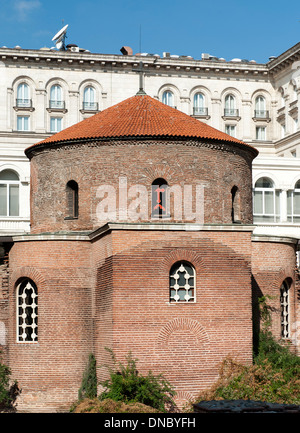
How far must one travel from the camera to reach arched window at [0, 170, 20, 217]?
5472cm

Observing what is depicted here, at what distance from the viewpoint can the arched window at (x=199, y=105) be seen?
71.9 metres

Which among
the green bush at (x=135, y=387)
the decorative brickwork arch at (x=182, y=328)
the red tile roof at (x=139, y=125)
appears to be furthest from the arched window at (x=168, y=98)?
the green bush at (x=135, y=387)

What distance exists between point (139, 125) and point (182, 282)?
22.0 ft

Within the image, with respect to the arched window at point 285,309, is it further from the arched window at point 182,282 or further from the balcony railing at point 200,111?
the balcony railing at point 200,111

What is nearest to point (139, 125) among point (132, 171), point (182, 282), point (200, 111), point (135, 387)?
point (132, 171)

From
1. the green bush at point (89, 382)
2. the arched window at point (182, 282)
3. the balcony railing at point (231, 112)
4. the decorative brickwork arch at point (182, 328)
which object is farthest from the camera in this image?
the balcony railing at point (231, 112)

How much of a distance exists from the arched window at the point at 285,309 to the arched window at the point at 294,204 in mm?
28862

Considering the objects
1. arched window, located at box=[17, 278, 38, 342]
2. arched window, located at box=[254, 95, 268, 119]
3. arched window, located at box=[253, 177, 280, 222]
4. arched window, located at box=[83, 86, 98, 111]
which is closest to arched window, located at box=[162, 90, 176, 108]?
arched window, located at box=[83, 86, 98, 111]

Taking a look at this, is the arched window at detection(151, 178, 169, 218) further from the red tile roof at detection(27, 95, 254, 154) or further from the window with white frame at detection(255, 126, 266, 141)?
the window with white frame at detection(255, 126, 266, 141)

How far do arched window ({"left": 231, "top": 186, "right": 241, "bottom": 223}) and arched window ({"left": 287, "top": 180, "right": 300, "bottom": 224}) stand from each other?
28.0 metres

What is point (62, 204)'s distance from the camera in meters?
30.4

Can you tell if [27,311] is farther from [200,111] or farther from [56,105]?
Answer: [200,111]
